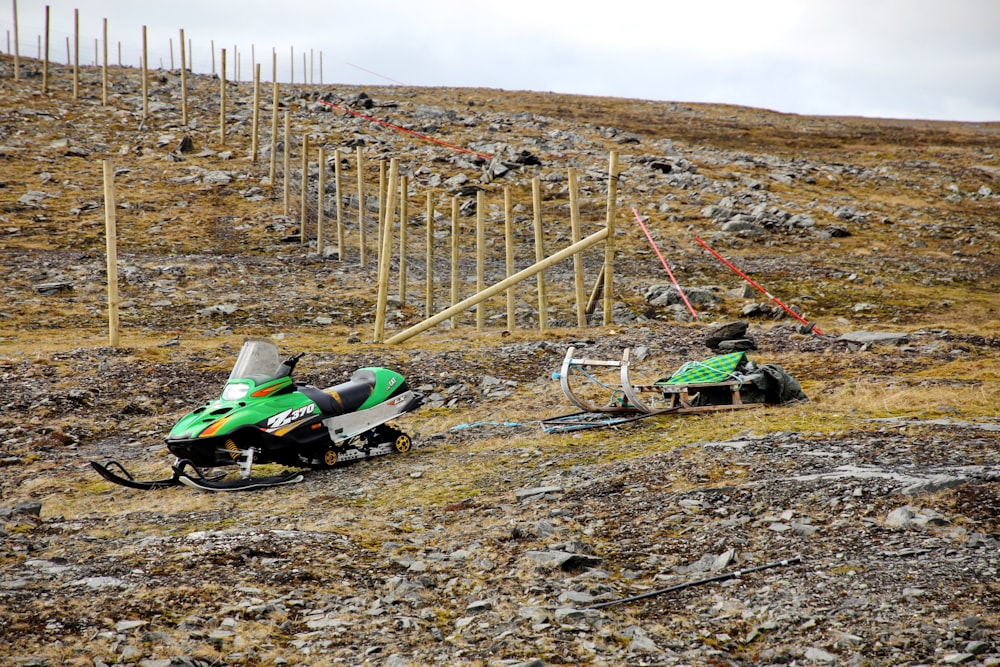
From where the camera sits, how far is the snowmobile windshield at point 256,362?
10250 millimetres

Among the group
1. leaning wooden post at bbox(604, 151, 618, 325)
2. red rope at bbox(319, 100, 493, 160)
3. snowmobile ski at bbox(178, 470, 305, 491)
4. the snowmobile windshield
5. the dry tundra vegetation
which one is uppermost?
red rope at bbox(319, 100, 493, 160)

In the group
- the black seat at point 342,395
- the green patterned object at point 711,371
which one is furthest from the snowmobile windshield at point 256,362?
the green patterned object at point 711,371

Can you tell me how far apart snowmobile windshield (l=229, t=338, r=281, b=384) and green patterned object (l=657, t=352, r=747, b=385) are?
5499mm

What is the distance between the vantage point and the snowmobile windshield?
10.2 metres

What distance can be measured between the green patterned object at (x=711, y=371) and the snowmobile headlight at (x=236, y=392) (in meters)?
5.79

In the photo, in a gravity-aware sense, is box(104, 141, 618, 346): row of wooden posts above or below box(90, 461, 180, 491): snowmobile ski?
above

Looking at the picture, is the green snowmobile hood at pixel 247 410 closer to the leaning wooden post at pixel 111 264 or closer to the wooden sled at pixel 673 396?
the wooden sled at pixel 673 396

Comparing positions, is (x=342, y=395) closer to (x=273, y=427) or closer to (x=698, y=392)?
(x=273, y=427)

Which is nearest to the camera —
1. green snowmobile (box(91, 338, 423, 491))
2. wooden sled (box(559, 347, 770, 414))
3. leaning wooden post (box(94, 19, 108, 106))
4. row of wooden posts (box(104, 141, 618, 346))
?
green snowmobile (box(91, 338, 423, 491))

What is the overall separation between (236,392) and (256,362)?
0.44 meters

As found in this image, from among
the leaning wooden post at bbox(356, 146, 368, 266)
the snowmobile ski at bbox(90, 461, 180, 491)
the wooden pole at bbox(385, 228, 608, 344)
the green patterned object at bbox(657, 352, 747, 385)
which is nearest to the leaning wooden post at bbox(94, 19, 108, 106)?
the leaning wooden post at bbox(356, 146, 368, 266)

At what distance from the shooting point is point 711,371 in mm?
12031

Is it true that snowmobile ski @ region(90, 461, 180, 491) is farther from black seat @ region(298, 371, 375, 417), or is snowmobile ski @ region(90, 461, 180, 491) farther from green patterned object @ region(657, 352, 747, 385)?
green patterned object @ region(657, 352, 747, 385)

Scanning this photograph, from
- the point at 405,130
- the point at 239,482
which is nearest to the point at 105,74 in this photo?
the point at 405,130
